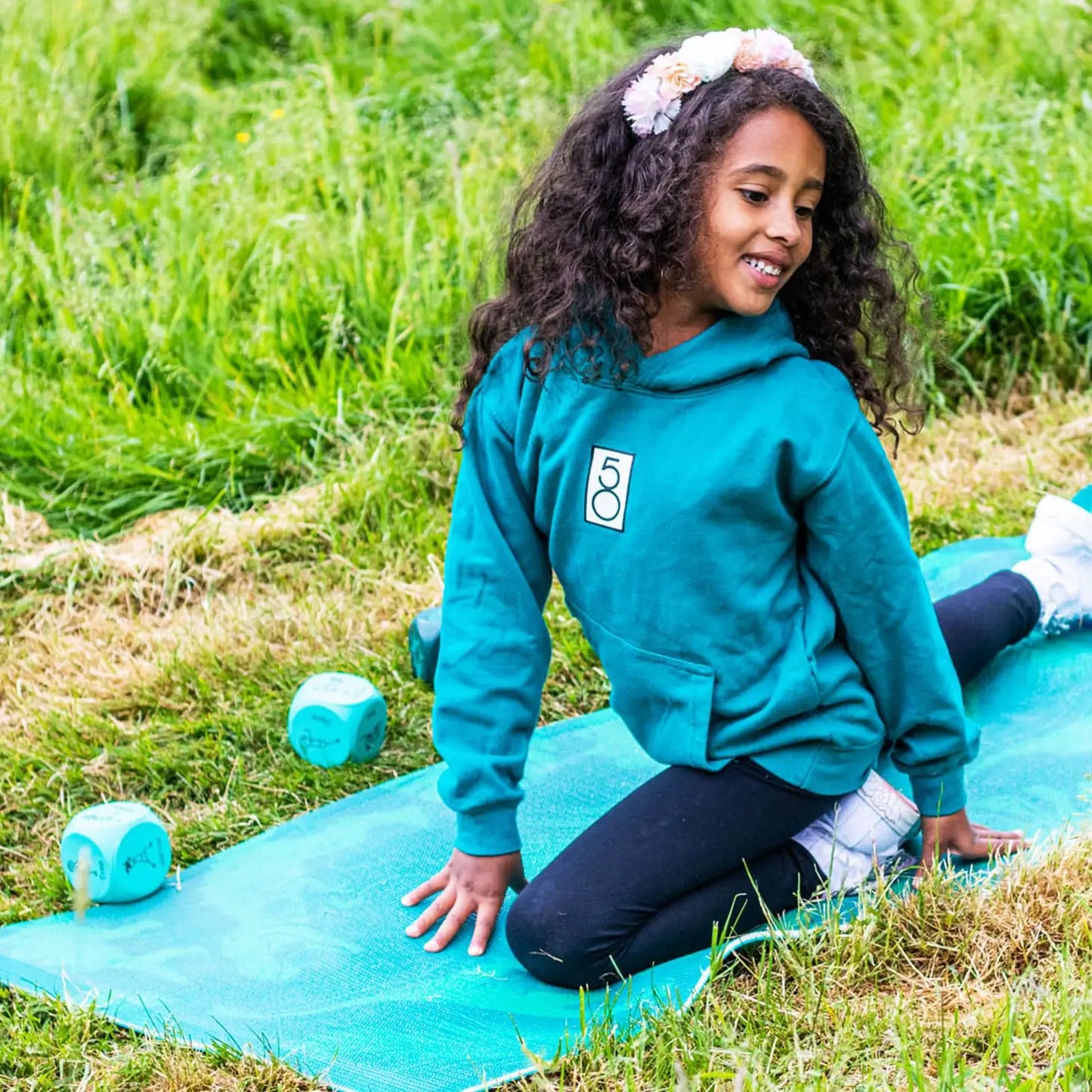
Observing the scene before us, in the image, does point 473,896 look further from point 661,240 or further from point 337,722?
point 661,240

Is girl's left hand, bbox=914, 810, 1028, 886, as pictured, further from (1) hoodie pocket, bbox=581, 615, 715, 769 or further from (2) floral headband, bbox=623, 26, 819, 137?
(2) floral headband, bbox=623, 26, 819, 137

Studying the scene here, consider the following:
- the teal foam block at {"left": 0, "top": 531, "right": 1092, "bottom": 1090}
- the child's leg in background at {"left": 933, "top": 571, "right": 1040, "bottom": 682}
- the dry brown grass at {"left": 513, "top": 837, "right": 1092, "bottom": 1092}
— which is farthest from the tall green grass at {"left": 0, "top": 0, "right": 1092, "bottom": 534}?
the dry brown grass at {"left": 513, "top": 837, "right": 1092, "bottom": 1092}

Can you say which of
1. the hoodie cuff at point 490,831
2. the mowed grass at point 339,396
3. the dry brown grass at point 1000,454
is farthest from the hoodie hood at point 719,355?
the dry brown grass at point 1000,454

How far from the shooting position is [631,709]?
2.53 meters

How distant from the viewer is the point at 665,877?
2.41 metres

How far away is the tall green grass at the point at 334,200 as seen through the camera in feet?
14.5

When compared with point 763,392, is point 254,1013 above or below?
below

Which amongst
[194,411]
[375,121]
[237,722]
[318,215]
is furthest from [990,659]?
[375,121]

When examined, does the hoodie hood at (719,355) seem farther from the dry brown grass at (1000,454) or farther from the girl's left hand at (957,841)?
the dry brown grass at (1000,454)

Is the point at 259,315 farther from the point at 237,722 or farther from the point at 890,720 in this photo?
the point at 890,720

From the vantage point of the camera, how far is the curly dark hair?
91.4 inches

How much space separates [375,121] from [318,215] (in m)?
0.88

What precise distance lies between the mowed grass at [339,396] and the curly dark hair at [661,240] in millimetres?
343

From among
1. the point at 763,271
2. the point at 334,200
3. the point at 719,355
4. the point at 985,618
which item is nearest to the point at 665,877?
the point at 719,355
